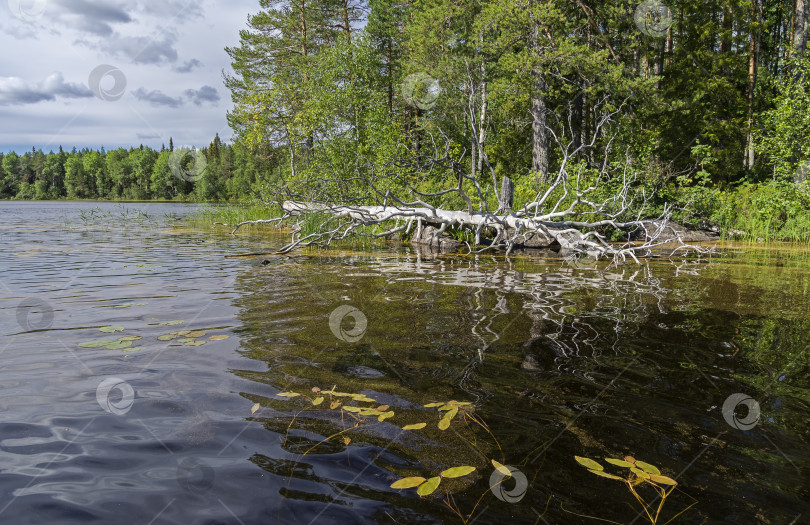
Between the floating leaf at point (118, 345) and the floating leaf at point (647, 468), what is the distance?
14.8 ft

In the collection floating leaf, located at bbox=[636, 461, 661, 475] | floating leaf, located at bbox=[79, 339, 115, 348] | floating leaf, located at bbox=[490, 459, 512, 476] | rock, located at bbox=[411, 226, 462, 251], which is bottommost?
floating leaf, located at bbox=[490, 459, 512, 476]

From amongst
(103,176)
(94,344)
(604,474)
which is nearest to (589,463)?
(604,474)

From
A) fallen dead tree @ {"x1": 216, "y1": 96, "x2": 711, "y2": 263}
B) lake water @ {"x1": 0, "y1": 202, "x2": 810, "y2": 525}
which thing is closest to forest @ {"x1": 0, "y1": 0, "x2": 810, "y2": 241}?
fallen dead tree @ {"x1": 216, "y1": 96, "x2": 711, "y2": 263}

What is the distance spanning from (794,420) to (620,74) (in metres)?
17.9

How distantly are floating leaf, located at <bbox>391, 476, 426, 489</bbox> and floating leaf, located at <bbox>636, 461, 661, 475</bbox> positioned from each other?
1.18 meters

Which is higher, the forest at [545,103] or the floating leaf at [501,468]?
the forest at [545,103]

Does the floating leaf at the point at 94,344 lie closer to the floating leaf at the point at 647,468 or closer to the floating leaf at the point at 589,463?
the floating leaf at the point at 589,463

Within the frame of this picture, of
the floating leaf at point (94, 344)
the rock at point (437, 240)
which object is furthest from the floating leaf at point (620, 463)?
the rock at point (437, 240)

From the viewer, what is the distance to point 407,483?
232 cm

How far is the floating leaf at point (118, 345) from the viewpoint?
14.6ft

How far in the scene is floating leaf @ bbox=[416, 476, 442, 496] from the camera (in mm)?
2238

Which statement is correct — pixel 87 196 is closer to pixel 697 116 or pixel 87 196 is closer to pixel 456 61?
pixel 456 61

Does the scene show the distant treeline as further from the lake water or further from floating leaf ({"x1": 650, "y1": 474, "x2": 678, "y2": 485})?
floating leaf ({"x1": 650, "y1": 474, "x2": 678, "y2": 485})

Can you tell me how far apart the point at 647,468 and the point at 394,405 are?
5.25 feet
